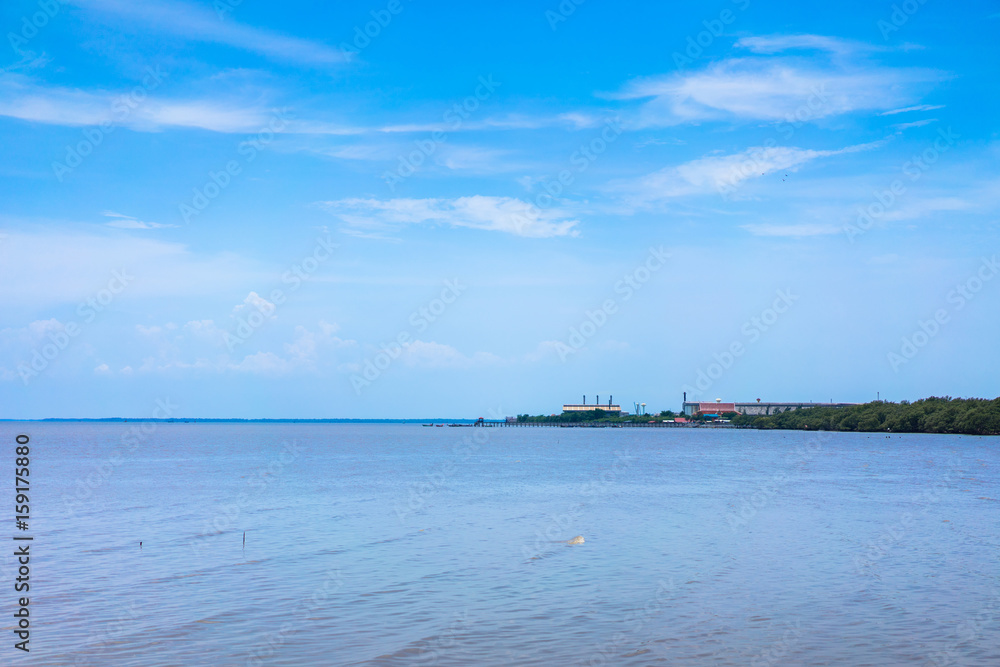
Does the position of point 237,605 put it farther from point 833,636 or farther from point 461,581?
point 833,636

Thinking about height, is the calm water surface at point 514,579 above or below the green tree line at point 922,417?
below

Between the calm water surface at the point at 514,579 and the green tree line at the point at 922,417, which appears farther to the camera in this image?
the green tree line at the point at 922,417

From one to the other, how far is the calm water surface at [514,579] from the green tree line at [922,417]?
125 m

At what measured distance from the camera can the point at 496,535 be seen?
88.6 feet

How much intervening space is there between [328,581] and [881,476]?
45.9 m

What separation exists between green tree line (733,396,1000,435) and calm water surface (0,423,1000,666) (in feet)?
411

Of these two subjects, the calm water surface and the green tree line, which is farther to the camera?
the green tree line

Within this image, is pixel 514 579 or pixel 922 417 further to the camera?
pixel 922 417

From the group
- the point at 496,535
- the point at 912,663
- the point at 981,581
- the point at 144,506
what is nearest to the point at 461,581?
the point at 496,535

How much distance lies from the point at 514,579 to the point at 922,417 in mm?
169166

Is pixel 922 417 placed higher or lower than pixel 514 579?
higher

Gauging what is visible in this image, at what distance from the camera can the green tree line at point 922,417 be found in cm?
14650

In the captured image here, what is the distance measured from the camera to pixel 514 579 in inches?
786

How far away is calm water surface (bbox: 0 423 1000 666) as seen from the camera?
14359mm
